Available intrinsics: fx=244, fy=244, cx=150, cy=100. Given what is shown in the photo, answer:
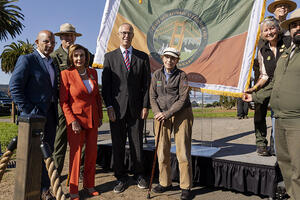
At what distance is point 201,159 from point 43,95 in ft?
7.81

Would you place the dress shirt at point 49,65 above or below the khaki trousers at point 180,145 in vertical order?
above

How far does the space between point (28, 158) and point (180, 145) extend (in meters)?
1.97

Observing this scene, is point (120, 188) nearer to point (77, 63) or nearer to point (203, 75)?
point (77, 63)

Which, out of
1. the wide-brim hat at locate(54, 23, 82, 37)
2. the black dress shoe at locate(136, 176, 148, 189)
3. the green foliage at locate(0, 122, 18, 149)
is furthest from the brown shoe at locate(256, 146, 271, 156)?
the green foliage at locate(0, 122, 18, 149)

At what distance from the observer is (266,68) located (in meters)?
3.36

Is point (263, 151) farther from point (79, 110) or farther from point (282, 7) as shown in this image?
point (79, 110)

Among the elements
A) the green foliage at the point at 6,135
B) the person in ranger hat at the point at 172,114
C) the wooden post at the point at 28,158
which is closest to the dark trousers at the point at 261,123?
the person in ranger hat at the point at 172,114

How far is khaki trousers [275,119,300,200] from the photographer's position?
222cm

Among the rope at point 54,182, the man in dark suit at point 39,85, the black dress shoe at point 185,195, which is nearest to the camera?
the rope at point 54,182

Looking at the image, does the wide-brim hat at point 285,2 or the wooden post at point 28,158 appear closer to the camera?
the wooden post at point 28,158

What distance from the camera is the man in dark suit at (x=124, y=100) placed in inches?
137

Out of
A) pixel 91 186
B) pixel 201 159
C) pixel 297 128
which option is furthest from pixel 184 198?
pixel 297 128

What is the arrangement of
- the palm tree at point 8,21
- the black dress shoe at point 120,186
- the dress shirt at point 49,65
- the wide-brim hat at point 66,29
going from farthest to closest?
the palm tree at point 8,21 < the wide-brim hat at point 66,29 < the black dress shoe at point 120,186 < the dress shirt at point 49,65

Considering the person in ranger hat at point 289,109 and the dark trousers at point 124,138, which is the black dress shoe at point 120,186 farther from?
the person in ranger hat at point 289,109
